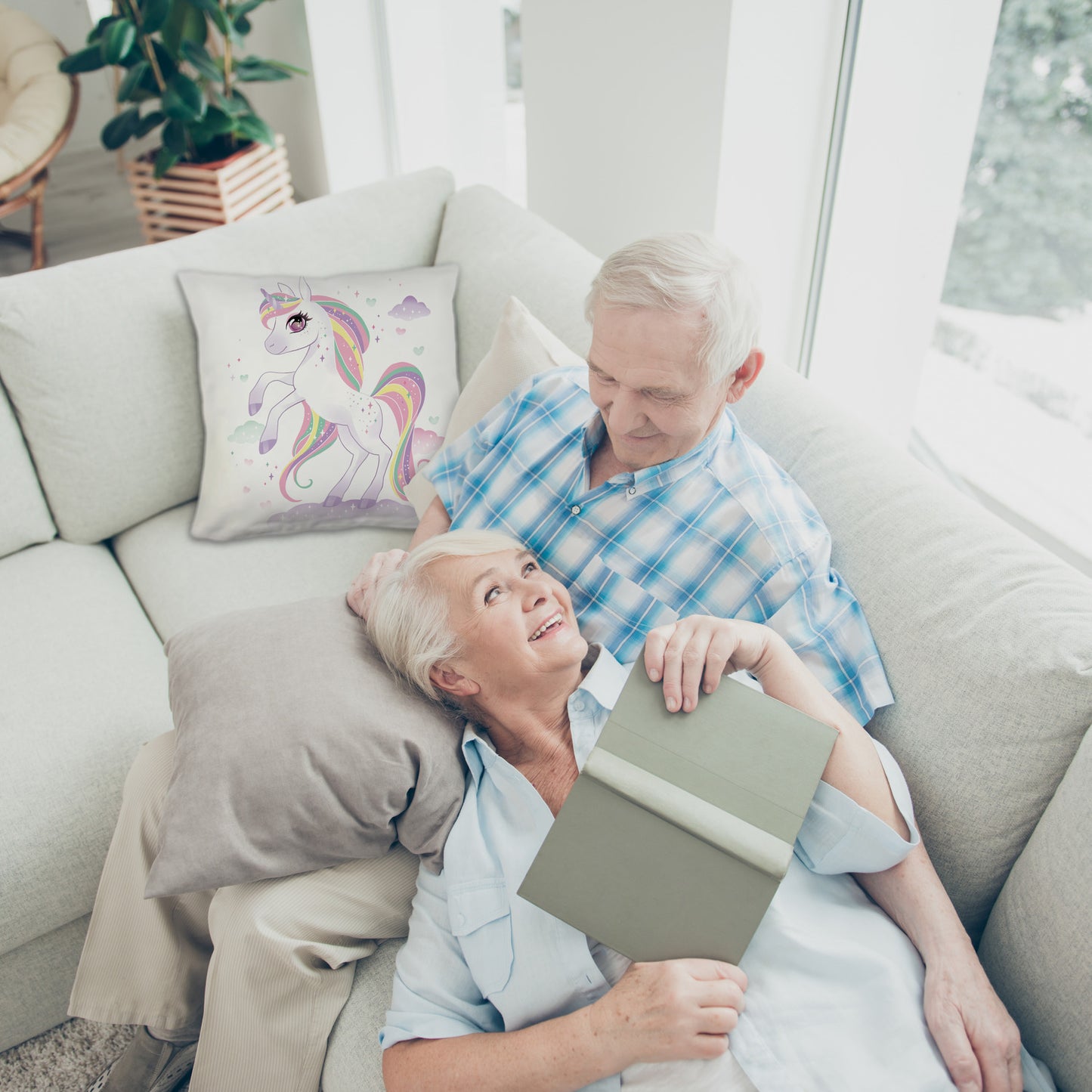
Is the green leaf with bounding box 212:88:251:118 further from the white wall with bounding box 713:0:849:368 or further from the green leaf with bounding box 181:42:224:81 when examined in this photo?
the white wall with bounding box 713:0:849:368

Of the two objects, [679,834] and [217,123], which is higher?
[217,123]

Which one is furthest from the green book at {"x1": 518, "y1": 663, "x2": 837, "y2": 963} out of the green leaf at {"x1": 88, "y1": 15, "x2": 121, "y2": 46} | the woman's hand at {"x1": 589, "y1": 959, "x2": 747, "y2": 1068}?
the green leaf at {"x1": 88, "y1": 15, "x2": 121, "y2": 46}

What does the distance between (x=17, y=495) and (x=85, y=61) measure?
2007mm

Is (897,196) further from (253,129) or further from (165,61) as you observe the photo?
(165,61)

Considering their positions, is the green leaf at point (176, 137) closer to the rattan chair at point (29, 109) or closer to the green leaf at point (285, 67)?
the green leaf at point (285, 67)

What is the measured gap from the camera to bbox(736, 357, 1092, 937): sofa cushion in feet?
3.17

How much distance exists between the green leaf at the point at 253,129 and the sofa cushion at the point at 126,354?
1190 mm

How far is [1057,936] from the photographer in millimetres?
901

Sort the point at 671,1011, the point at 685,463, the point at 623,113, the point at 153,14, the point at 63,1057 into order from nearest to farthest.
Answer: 1. the point at 671,1011
2. the point at 685,463
3. the point at 63,1057
4. the point at 623,113
5. the point at 153,14

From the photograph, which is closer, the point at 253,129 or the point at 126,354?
the point at 126,354

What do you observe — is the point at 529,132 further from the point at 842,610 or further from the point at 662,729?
the point at 662,729

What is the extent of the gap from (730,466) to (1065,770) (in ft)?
1.80

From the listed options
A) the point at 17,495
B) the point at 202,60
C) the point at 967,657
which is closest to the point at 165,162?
the point at 202,60

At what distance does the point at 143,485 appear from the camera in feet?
5.95
